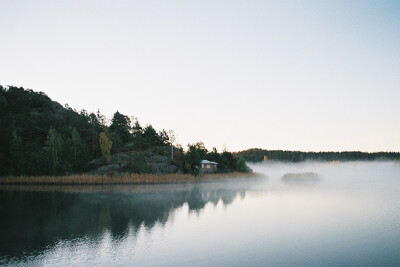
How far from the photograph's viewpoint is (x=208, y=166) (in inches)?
3605

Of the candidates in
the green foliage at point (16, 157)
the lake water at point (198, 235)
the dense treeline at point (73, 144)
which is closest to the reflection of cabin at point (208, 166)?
the dense treeline at point (73, 144)

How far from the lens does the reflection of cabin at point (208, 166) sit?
292 feet

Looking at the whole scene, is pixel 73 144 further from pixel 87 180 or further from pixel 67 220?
pixel 67 220

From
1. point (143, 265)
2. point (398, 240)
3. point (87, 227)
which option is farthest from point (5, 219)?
point (398, 240)

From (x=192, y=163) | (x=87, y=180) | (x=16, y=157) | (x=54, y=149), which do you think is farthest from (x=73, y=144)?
(x=192, y=163)

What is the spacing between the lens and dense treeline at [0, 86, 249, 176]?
75.8m

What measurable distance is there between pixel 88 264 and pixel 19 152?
242 ft

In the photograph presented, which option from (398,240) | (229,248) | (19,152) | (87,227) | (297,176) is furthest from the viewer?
(297,176)

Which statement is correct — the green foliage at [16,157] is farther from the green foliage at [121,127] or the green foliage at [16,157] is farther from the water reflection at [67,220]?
the water reflection at [67,220]

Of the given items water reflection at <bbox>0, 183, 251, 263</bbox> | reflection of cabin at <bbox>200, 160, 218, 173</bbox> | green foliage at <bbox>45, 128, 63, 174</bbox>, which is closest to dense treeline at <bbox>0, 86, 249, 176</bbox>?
green foliage at <bbox>45, 128, 63, 174</bbox>

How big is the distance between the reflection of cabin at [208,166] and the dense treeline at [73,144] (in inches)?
147

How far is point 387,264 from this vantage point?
16.3 m

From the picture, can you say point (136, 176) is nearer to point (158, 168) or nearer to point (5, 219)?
point (158, 168)

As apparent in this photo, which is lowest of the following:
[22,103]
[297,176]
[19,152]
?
[297,176]
